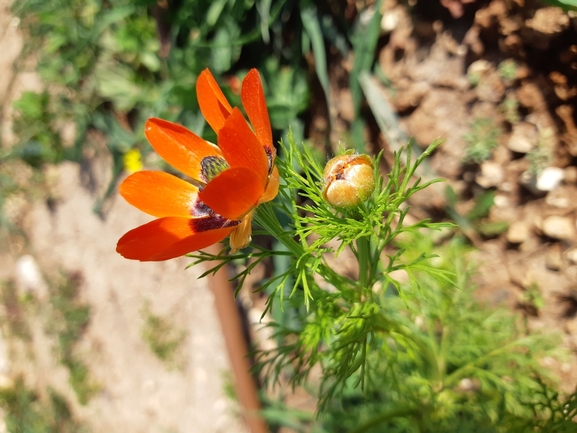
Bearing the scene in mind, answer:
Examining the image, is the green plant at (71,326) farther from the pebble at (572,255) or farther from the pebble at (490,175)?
the pebble at (572,255)

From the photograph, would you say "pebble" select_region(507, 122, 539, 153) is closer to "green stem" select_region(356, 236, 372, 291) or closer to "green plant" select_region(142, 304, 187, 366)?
"green stem" select_region(356, 236, 372, 291)

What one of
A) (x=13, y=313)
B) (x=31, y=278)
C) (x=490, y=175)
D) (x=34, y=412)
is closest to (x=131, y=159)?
(x=31, y=278)

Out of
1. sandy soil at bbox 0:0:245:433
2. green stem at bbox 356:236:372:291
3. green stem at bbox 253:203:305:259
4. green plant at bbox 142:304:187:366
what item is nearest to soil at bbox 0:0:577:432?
sandy soil at bbox 0:0:245:433

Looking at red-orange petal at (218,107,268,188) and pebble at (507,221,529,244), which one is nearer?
red-orange petal at (218,107,268,188)

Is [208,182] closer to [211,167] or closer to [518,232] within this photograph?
[211,167]

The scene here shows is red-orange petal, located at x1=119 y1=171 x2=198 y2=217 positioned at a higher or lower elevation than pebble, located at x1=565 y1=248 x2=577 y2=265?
higher

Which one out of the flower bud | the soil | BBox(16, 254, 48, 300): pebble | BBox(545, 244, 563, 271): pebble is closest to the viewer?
the flower bud

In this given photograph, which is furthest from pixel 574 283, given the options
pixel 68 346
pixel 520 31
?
pixel 68 346

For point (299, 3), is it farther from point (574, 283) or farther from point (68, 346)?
point (68, 346)
